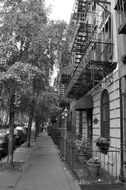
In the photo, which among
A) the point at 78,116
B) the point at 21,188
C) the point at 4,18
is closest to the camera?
the point at 21,188

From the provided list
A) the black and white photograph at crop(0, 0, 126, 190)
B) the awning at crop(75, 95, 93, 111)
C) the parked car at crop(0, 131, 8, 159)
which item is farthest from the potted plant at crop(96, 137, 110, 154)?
the parked car at crop(0, 131, 8, 159)

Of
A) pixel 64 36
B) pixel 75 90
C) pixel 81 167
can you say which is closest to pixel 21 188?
pixel 81 167

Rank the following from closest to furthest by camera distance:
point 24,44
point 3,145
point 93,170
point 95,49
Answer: point 93,170
point 24,44
point 95,49
point 3,145

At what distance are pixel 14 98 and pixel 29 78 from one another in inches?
66.4

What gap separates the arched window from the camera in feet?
35.4

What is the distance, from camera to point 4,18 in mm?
10188

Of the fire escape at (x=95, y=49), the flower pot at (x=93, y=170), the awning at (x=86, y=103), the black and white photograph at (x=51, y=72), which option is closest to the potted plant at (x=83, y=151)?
the black and white photograph at (x=51, y=72)

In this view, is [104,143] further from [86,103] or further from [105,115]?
[86,103]

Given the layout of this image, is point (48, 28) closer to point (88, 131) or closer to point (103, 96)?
point (103, 96)

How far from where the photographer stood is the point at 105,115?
1127 cm

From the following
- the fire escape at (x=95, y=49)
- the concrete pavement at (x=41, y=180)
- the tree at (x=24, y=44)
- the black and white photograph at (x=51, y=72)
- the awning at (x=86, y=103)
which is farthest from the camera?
the awning at (x=86, y=103)

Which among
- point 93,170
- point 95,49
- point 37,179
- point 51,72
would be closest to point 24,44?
point 51,72

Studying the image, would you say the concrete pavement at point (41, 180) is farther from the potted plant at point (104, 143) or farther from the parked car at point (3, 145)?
the parked car at point (3, 145)

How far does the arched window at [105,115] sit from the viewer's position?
35.4ft
